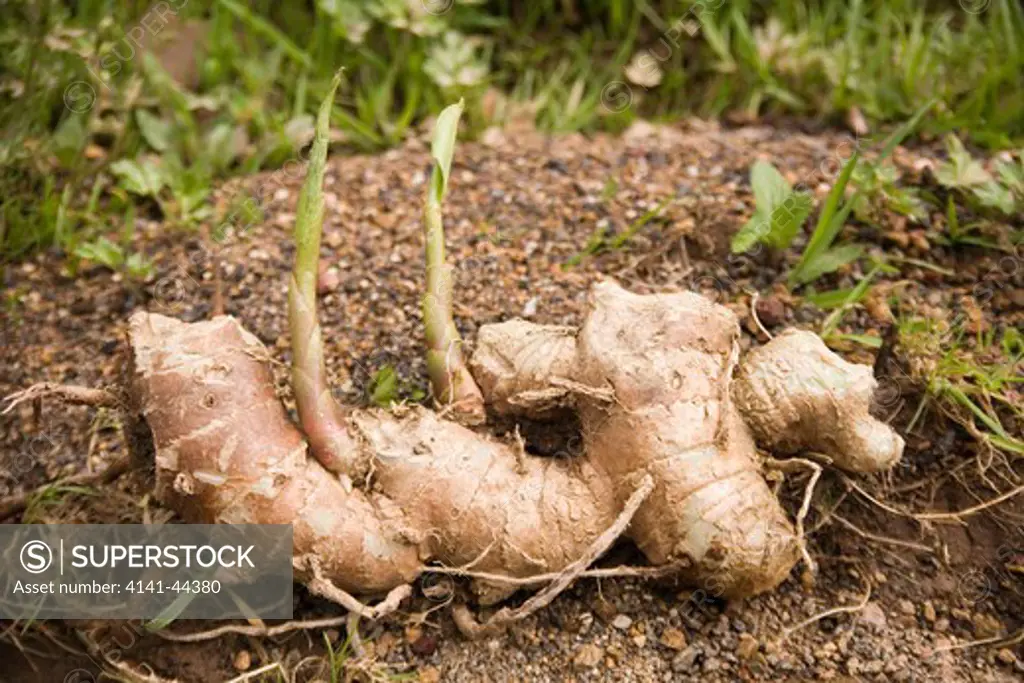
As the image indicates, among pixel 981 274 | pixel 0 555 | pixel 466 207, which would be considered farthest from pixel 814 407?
pixel 0 555

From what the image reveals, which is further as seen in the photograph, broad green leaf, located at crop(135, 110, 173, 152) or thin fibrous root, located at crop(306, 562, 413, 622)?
broad green leaf, located at crop(135, 110, 173, 152)

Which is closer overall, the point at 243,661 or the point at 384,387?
the point at 243,661

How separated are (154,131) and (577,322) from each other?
3.95ft

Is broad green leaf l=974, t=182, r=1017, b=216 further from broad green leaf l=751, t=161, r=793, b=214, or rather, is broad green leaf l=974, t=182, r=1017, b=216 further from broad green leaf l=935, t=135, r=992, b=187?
broad green leaf l=751, t=161, r=793, b=214

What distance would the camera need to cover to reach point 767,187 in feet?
6.76

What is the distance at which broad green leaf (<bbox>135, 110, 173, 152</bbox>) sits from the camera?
8.06 ft

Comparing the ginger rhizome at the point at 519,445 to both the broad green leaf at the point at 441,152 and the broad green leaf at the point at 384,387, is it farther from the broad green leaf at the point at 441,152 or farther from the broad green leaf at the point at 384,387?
the broad green leaf at the point at 384,387

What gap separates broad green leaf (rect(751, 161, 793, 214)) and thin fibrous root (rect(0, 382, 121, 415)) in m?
1.28

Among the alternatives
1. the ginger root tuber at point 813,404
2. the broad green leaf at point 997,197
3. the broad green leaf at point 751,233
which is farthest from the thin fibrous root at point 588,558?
the broad green leaf at point 997,197

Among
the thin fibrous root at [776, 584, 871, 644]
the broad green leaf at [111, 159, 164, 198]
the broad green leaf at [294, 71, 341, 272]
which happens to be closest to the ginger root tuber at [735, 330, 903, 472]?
the thin fibrous root at [776, 584, 871, 644]

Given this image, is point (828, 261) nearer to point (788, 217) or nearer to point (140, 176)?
point (788, 217)

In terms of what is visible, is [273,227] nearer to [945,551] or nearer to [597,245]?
[597,245]

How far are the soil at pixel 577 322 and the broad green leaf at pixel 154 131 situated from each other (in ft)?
0.77

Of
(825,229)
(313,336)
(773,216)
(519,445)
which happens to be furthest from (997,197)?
(313,336)
